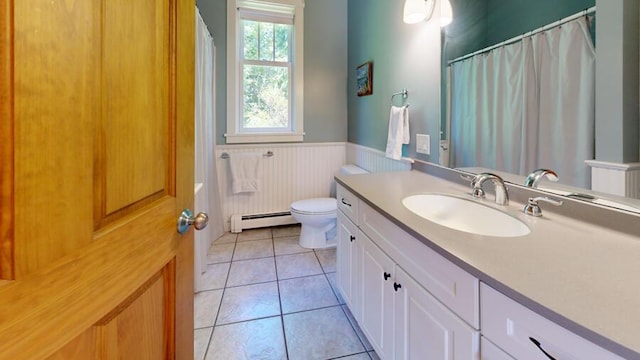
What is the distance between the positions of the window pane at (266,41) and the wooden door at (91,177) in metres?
2.51

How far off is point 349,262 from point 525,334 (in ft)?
3.64

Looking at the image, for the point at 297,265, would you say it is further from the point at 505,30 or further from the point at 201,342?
the point at 505,30

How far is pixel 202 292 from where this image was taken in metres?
2.07

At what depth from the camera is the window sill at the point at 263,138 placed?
3067 millimetres

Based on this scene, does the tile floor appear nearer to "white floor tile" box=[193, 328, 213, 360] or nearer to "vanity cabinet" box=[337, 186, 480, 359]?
"white floor tile" box=[193, 328, 213, 360]

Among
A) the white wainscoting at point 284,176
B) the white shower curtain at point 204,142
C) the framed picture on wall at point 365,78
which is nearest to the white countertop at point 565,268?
the white shower curtain at point 204,142

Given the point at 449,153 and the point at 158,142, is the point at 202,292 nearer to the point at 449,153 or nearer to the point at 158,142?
the point at 158,142

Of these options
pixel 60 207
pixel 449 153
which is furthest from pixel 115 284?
pixel 449 153

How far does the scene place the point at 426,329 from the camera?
3.13ft

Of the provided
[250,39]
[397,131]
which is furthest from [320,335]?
[250,39]

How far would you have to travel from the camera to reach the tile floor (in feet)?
5.10

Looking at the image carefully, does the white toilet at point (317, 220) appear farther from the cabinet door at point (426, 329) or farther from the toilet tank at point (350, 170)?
the cabinet door at point (426, 329)

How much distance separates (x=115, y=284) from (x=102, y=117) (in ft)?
0.98

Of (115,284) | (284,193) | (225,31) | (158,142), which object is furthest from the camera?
(284,193)
